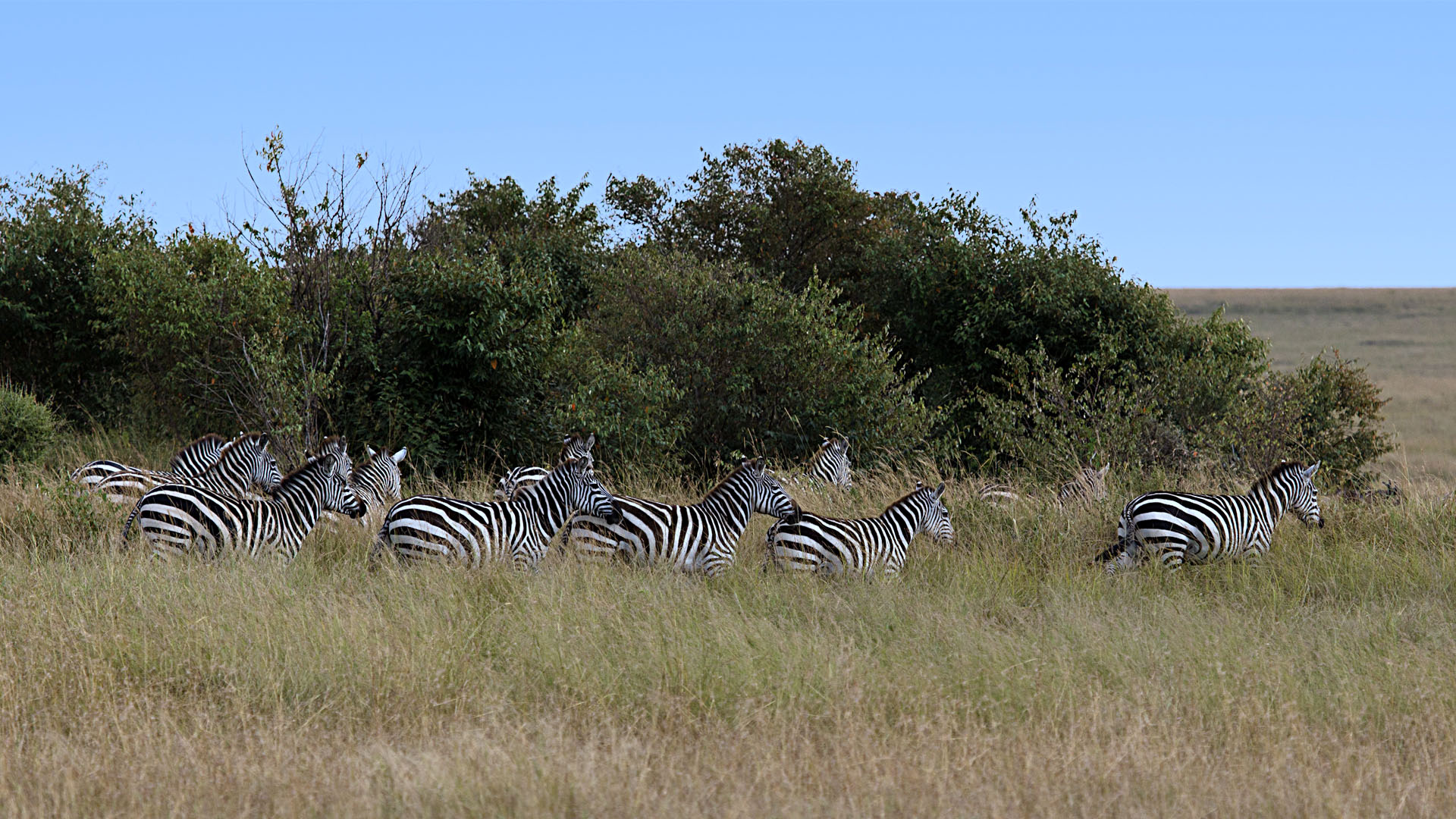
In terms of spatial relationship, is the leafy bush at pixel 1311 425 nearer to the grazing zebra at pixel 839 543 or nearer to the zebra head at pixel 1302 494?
the zebra head at pixel 1302 494

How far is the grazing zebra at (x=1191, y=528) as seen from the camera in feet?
29.7

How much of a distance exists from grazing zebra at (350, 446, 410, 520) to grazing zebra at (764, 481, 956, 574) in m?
4.18

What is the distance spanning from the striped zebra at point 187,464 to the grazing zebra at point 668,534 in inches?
224

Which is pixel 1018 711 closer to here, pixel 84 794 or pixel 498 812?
pixel 498 812

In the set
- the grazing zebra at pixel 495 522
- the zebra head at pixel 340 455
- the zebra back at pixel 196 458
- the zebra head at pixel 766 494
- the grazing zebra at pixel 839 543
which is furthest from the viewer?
the zebra back at pixel 196 458

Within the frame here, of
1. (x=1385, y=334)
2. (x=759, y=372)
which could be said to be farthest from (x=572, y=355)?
(x=1385, y=334)

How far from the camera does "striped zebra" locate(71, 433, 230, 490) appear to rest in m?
12.1

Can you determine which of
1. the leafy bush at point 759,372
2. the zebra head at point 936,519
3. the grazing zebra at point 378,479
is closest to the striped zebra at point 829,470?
the zebra head at point 936,519

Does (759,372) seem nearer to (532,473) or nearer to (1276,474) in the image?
(532,473)

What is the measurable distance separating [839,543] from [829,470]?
15.2ft

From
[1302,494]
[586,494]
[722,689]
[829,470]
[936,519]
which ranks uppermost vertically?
[829,470]

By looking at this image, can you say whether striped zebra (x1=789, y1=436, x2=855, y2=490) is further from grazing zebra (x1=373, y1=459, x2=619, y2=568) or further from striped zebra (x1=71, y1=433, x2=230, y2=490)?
striped zebra (x1=71, y1=433, x2=230, y2=490)

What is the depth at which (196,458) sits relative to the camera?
42.0ft

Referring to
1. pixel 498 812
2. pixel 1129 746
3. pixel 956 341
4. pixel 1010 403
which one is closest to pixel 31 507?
pixel 498 812
